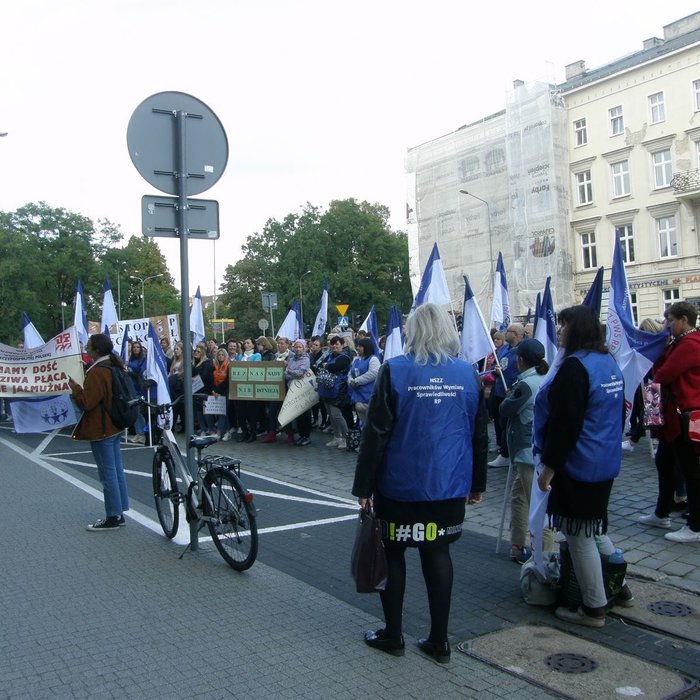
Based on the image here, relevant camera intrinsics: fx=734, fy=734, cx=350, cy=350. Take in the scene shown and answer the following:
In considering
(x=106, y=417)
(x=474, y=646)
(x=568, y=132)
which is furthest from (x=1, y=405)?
(x=568, y=132)

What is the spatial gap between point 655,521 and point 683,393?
1301 mm

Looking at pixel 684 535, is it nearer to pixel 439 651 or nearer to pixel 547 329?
pixel 439 651

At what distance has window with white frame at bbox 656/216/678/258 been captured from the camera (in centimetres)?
3775

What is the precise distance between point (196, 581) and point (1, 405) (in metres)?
14.7

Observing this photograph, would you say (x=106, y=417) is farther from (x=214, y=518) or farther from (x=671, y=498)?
(x=671, y=498)

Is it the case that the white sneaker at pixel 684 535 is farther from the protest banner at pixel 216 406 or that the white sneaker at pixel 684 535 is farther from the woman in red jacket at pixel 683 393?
the protest banner at pixel 216 406

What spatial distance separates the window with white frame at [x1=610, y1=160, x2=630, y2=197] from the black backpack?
38406 mm

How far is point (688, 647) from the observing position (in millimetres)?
3936

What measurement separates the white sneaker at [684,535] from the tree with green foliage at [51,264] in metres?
47.5

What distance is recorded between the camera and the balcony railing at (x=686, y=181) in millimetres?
36013

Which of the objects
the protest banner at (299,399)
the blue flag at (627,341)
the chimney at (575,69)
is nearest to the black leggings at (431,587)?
the blue flag at (627,341)

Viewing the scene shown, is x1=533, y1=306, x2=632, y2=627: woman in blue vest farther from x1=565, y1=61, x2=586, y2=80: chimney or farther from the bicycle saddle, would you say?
x1=565, y1=61, x2=586, y2=80: chimney

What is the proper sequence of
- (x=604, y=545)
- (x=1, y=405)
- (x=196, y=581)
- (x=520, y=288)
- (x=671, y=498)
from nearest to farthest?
(x=604, y=545)
(x=196, y=581)
(x=671, y=498)
(x=1, y=405)
(x=520, y=288)

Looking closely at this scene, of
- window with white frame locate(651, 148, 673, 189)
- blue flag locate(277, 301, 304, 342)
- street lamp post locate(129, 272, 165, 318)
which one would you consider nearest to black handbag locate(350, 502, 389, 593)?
blue flag locate(277, 301, 304, 342)
